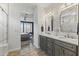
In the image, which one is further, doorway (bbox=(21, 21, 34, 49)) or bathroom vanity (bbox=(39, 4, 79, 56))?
doorway (bbox=(21, 21, 34, 49))

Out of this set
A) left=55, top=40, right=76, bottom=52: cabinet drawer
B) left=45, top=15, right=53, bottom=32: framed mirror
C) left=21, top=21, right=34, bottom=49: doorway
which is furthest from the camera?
left=21, top=21, right=34, bottom=49: doorway

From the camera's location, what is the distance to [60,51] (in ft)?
8.00

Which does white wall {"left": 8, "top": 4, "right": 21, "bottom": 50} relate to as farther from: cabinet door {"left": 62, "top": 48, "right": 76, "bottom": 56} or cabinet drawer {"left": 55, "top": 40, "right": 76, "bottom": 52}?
cabinet door {"left": 62, "top": 48, "right": 76, "bottom": 56}

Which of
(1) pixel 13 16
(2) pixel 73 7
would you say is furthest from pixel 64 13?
(1) pixel 13 16

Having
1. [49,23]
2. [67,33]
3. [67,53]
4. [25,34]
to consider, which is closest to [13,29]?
[49,23]

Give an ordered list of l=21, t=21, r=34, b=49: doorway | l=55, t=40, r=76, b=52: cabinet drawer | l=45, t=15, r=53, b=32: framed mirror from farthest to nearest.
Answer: l=21, t=21, r=34, b=49: doorway, l=45, t=15, r=53, b=32: framed mirror, l=55, t=40, r=76, b=52: cabinet drawer

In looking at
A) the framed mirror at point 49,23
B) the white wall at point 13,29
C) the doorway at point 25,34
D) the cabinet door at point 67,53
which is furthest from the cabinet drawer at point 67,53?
the doorway at point 25,34

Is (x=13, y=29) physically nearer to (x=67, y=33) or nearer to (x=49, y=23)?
(x=49, y=23)

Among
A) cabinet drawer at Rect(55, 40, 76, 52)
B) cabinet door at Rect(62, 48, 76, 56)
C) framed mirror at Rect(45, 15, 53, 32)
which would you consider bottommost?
cabinet door at Rect(62, 48, 76, 56)

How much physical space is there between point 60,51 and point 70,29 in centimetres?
68

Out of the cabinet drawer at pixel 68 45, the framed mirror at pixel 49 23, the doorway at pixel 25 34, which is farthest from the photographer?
the doorway at pixel 25 34

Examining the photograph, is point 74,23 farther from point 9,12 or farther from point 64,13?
point 9,12

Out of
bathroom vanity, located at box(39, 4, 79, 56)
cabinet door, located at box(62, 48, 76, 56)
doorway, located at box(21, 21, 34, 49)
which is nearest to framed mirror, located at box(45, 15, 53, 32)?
bathroom vanity, located at box(39, 4, 79, 56)

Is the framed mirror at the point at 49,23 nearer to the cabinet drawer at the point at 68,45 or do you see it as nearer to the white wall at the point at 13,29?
the white wall at the point at 13,29
